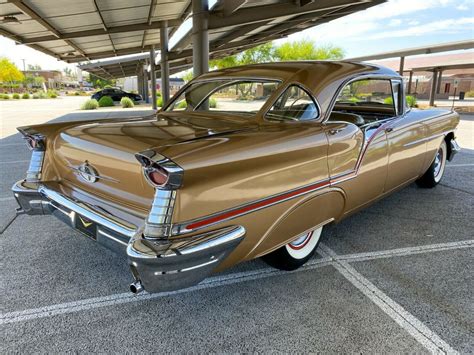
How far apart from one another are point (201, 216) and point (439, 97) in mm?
44730

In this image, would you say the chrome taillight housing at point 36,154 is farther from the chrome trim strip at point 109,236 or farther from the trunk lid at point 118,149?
the chrome trim strip at point 109,236

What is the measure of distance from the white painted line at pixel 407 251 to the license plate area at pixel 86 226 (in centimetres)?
198

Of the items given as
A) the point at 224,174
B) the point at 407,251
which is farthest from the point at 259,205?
the point at 407,251

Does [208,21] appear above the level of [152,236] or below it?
above

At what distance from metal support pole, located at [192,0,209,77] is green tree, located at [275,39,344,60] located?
Result: 124 feet

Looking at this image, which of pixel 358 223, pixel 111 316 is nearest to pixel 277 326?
pixel 111 316

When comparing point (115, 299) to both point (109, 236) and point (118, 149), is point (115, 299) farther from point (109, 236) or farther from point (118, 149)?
point (118, 149)

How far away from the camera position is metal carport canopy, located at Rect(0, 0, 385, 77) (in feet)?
28.0

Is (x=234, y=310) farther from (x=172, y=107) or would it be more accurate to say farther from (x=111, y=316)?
(x=172, y=107)

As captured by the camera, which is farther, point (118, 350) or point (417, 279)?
point (417, 279)

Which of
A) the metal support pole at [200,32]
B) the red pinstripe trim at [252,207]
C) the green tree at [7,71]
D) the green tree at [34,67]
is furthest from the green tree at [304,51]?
the green tree at [34,67]

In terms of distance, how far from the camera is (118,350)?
2.06m

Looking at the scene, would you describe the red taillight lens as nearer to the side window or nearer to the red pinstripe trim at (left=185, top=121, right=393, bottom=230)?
the red pinstripe trim at (left=185, top=121, right=393, bottom=230)

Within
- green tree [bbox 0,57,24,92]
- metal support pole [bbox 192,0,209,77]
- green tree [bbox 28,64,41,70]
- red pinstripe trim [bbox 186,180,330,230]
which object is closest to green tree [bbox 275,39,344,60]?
metal support pole [bbox 192,0,209,77]
